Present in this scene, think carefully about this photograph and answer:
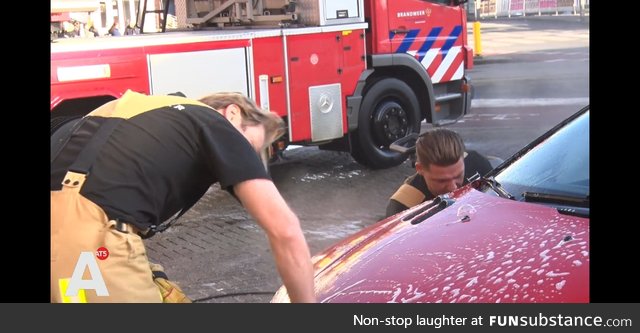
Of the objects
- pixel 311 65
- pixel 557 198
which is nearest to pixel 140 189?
pixel 557 198

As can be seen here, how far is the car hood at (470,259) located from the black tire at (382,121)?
19.4 ft

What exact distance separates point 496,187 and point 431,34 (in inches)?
262

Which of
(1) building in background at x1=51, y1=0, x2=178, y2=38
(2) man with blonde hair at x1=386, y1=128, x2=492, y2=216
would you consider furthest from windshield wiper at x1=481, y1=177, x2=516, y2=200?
(1) building in background at x1=51, y1=0, x2=178, y2=38

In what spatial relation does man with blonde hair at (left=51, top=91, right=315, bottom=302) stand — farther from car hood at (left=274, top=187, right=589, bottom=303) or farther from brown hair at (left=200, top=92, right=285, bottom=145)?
car hood at (left=274, top=187, right=589, bottom=303)

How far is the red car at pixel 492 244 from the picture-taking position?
8.49 feet

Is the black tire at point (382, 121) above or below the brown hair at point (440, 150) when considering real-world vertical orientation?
below

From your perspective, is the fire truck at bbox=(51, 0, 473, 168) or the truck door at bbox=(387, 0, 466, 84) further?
the truck door at bbox=(387, 0, 466, 84)

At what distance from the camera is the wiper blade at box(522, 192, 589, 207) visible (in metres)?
3.13

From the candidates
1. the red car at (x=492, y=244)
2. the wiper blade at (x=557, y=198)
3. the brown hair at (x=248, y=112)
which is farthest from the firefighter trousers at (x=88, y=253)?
the wiper blade at (x=557, y=198)

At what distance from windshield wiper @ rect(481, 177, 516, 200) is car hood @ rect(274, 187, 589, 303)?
0.05 meters

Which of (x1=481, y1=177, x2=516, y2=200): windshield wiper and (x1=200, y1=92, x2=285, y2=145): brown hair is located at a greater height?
(x1=200, y1=92, x2=285, y2=145): brown hair

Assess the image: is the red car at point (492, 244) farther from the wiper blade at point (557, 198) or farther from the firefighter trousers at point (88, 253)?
the firefighter trousers at point (88, 253)
